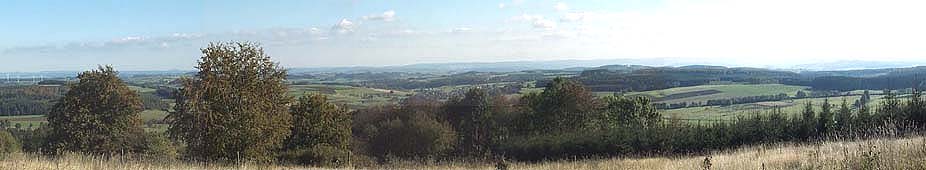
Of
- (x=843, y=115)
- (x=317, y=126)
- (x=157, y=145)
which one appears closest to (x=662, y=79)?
(x=843, y=115)

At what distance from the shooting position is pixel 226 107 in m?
24.3

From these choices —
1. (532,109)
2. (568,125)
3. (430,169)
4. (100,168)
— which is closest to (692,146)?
(568,125)

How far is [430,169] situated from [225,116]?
9.95 metres

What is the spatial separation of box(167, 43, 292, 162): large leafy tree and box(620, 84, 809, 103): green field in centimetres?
5088

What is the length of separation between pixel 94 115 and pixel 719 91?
64.2 meters

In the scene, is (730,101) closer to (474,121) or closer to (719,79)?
(719,79)

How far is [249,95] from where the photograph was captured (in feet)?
80.4

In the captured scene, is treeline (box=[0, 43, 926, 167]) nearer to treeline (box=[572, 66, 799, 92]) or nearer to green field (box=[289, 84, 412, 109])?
treeline (box=[572, 66, 799, 92])

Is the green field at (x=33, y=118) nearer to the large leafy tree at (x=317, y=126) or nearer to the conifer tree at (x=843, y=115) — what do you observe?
the large leafy tree at (x=317, y=126)

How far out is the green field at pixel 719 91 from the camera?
237ft

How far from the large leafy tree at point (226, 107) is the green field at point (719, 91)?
5088cm

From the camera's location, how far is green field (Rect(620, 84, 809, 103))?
72250 millimetres

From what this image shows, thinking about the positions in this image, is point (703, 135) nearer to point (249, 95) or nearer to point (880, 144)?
point (249, 95)

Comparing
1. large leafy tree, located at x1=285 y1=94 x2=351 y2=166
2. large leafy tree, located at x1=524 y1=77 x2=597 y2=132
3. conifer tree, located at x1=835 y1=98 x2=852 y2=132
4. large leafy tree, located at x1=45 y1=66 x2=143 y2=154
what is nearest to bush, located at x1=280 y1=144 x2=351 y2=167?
large leafy tree, located at x1=285 y1=94 x2=351 y2=166
